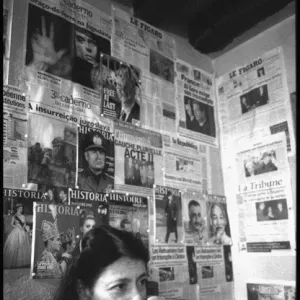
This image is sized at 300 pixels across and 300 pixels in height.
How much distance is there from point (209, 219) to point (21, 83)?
89 cm

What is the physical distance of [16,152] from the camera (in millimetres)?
1097

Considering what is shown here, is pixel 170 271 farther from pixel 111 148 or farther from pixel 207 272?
pixel 111 148

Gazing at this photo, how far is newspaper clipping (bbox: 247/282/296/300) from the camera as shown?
1402 millimetres

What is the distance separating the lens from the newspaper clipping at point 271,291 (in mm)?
1402

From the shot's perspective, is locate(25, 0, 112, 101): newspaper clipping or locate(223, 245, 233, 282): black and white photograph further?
locate(223, 245, 233, 282): black and white photograph

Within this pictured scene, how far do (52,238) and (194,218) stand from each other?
1.99 ft

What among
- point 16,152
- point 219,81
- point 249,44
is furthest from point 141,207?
point 249,44

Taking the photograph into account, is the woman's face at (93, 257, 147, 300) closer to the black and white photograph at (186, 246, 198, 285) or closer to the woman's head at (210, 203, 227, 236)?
the black and white photograph at (186, 246, 198, 285)

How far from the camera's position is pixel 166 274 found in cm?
137

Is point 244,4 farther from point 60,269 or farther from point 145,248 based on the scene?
point 60,269

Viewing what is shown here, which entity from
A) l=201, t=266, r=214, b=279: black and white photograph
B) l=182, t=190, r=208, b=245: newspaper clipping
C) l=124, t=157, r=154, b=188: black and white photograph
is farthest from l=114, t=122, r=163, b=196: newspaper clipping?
l=201, t=266, r=214, b=279: black and white photograph

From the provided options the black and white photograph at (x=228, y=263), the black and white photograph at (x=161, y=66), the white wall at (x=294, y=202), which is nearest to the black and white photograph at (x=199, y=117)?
the black and white photograph at (x=161, y=66)

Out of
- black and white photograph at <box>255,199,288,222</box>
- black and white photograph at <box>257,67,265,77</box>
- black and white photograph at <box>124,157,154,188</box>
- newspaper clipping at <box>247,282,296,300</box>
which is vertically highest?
black and white photograph at <box>257,67,265,77</box>

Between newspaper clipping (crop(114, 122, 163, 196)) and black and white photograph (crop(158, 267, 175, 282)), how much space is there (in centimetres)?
27
